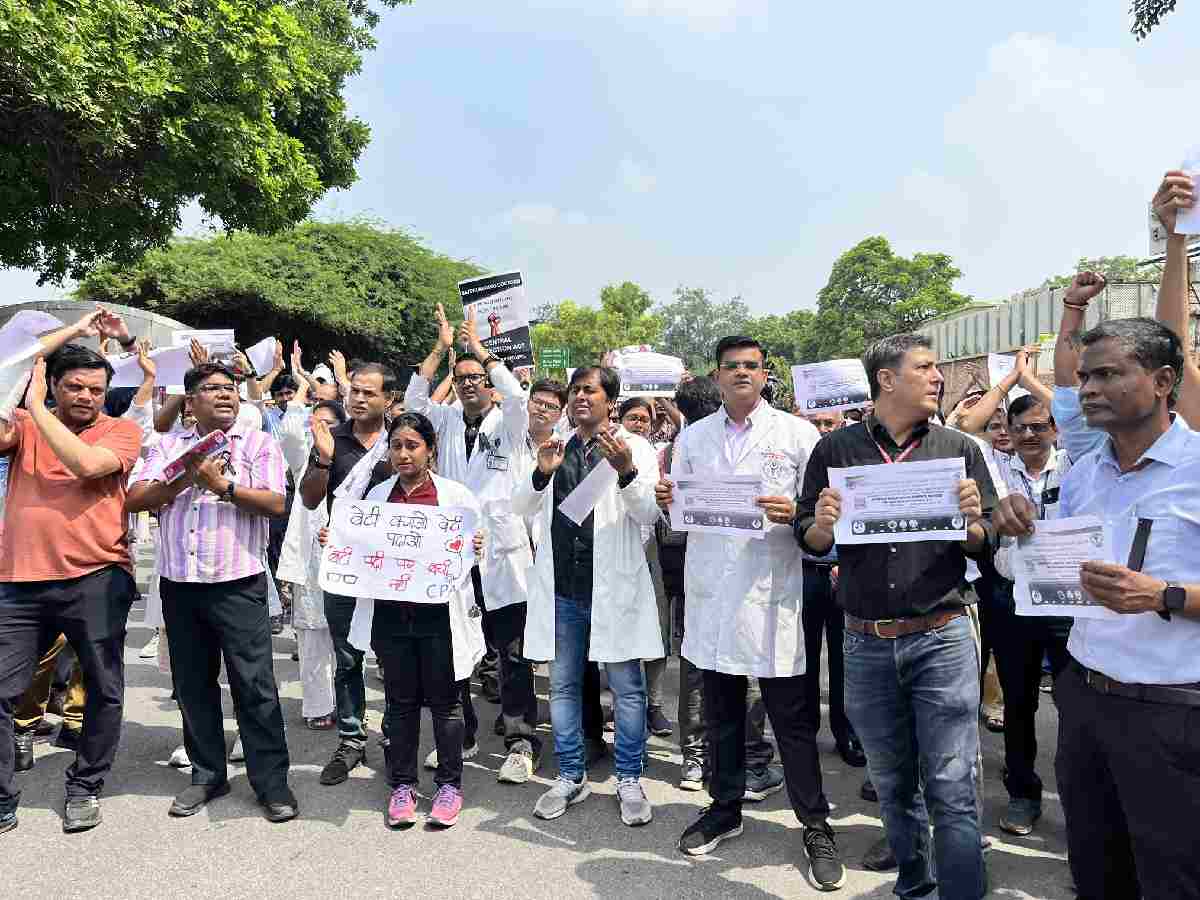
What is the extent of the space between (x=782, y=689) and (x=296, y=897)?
7.36ft

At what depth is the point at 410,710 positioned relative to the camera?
15.2 feet

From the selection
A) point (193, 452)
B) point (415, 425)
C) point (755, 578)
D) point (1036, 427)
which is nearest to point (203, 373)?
point (193, 452)

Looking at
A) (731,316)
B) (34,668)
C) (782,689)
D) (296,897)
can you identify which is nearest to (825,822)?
(782,689)

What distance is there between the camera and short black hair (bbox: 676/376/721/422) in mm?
6148

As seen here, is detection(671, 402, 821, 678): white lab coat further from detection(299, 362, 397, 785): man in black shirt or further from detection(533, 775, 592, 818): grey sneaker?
detection(299, 362, 397, 785): man in black shirt

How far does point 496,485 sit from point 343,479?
1.01 metres

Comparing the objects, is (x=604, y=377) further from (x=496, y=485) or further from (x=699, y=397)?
(x=699, y=397)

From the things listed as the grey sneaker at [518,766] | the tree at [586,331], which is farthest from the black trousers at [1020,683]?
the tree at [586,331]

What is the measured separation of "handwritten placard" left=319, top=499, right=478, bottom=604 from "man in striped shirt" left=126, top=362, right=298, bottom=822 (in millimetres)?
403

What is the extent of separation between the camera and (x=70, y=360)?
4625 mm

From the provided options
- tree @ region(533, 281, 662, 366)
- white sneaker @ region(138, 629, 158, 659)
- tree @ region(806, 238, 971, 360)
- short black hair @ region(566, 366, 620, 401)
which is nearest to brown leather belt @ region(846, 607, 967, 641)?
short black hair @ region(566, 366, 620, 401)

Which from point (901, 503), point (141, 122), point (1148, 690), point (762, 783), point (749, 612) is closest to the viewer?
point (1148, 690)

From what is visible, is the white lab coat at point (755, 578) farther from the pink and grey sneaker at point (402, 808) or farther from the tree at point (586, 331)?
the tree at point (586, 331)

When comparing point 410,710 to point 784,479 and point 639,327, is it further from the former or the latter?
point 639,327
